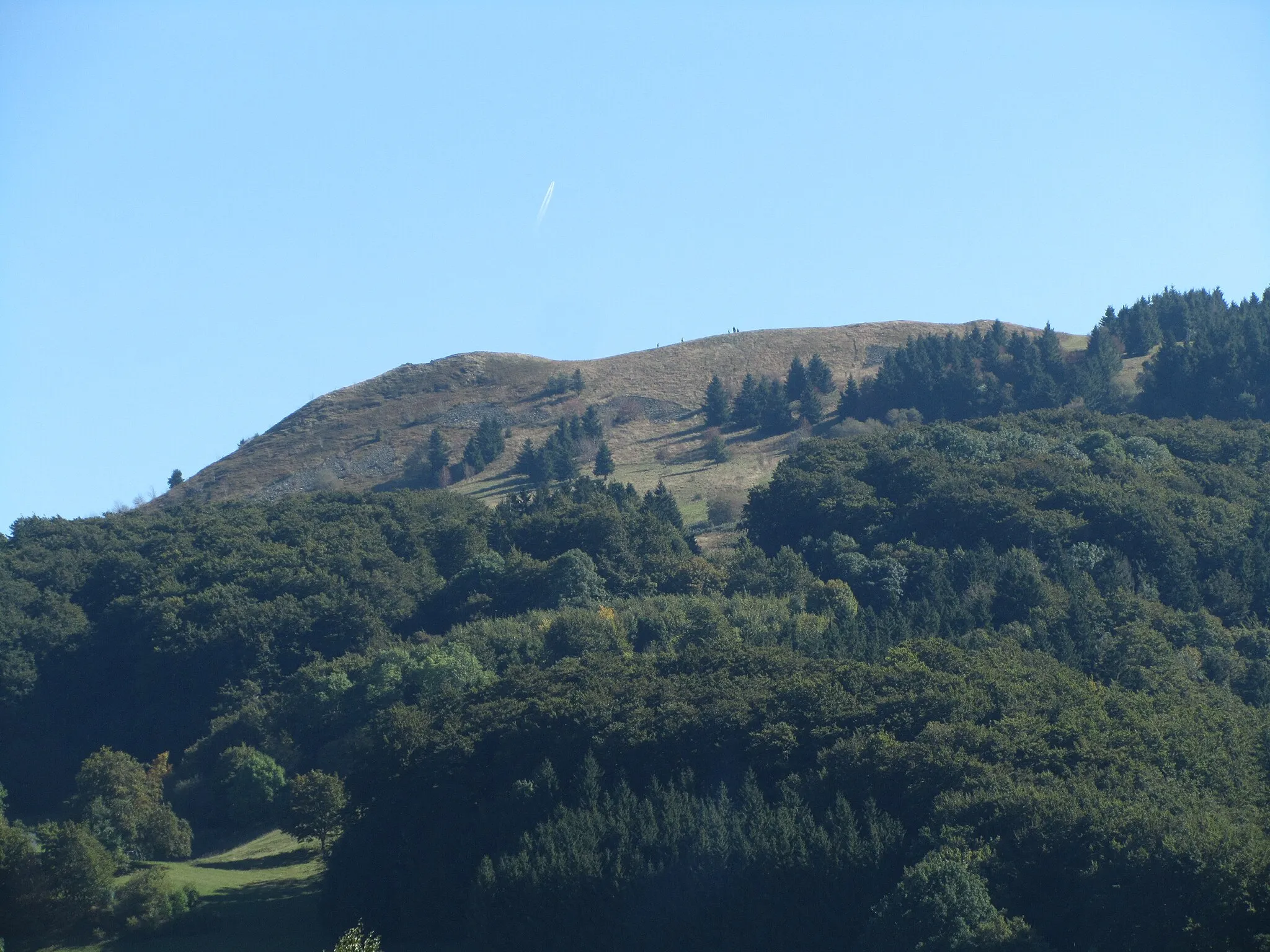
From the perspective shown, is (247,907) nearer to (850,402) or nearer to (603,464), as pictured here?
(603,464)

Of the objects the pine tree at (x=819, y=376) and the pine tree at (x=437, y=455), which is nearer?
the pine tree at (x=437, y=455)

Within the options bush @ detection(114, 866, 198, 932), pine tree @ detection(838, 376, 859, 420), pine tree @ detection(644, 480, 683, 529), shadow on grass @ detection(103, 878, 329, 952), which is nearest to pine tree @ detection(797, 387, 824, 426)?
pine tree @ detection(838, 376, 859, 420)

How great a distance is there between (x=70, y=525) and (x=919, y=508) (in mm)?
55971

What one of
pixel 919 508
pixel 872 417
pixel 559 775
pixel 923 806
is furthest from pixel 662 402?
A: pixel 923 806

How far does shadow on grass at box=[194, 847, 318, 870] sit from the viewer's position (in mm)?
55500

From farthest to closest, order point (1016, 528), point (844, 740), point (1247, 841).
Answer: point (1016, 528)
point (844, 740)
point (1247, 841)

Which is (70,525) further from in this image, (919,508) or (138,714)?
(919,508)

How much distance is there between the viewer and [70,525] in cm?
9456

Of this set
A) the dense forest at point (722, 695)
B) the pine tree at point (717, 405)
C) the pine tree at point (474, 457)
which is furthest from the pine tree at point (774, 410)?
the pine tree at point (474, 457)

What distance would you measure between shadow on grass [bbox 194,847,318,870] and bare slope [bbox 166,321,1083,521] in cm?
4766

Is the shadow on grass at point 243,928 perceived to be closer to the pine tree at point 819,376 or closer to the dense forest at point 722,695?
the dense forest at point 722,695

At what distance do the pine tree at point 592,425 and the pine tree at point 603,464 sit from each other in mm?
9110

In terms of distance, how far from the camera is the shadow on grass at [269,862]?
182 ft

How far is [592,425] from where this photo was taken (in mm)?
116125
